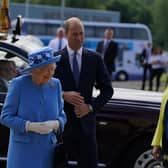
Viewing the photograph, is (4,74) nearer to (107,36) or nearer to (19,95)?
(19,95)

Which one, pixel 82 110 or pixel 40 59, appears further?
pixel 82 110

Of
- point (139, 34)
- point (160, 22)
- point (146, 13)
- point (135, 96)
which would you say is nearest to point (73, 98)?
point (135, 96)

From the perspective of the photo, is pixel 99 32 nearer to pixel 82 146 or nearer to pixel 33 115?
pixel 82 146

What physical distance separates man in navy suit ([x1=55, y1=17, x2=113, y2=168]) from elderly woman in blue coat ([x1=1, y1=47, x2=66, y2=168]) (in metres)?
0.93

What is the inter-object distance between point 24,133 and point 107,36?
10.6m

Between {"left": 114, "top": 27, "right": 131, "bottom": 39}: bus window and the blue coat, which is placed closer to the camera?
the blue coat

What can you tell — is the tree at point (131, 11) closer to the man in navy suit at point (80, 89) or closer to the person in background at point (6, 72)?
the person in background at point (6, 72)

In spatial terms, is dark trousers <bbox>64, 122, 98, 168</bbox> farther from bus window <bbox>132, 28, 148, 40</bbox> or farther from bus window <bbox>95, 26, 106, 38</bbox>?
bus window <bbox>132, 28, 148, 40</bbox>

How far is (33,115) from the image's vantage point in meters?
4.61

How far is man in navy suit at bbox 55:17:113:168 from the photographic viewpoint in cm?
561

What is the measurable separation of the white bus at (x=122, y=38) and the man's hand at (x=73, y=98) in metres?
33.3

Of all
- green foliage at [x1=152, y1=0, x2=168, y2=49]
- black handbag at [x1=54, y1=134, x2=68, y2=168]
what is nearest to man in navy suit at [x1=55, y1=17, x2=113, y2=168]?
black handbag at [x1=54, y1=134, x2=68, y2=168]

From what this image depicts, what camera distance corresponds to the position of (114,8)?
4163 inches

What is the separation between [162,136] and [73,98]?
1049 millimetres
